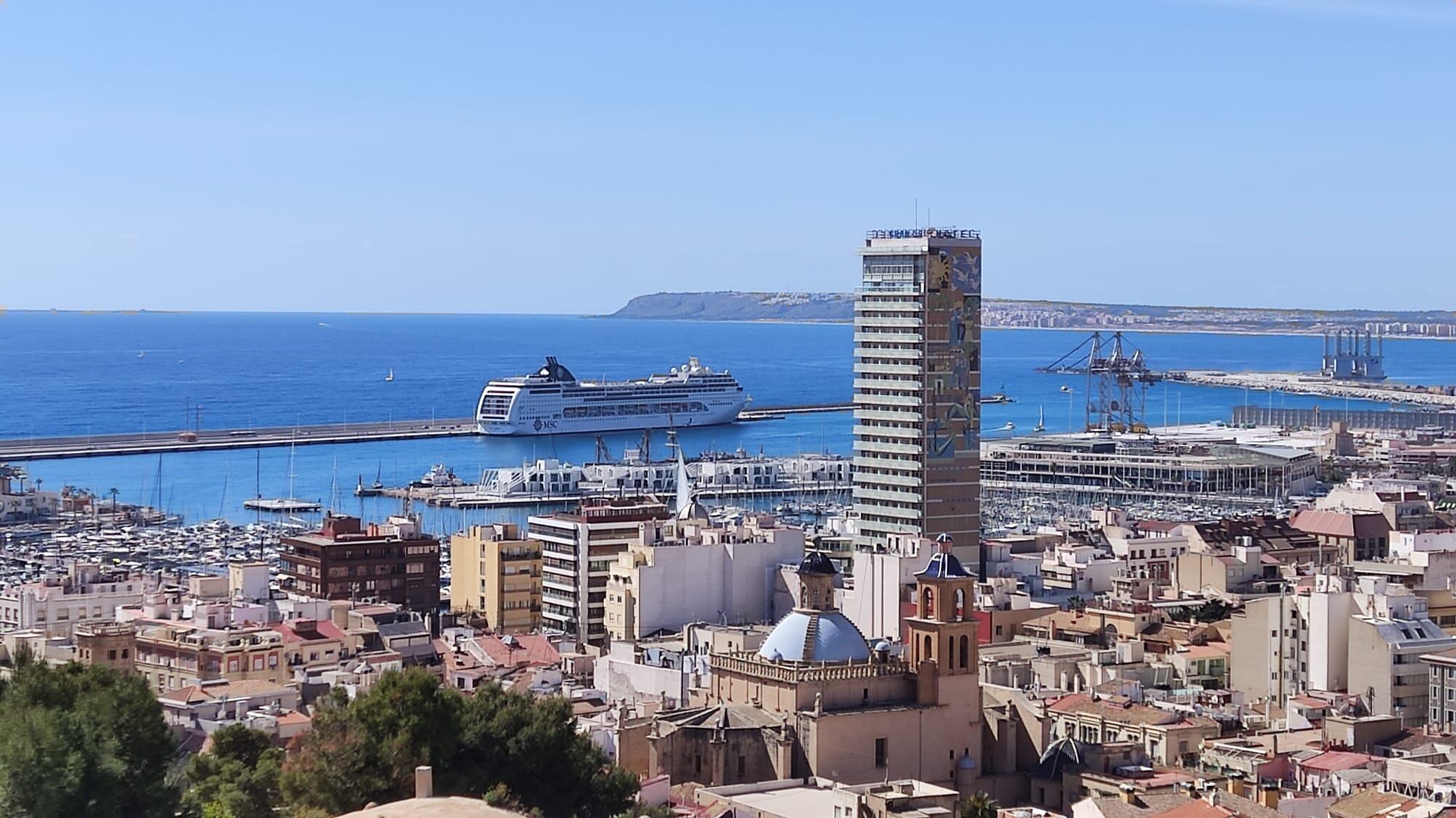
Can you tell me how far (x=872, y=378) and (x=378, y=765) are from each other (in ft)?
82.7

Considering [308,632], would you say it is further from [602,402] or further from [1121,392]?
[1121,392]

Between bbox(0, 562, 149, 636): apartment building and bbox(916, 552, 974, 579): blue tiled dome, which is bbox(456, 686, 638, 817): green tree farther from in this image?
bbox(0, 562, 149, 636): apartment building

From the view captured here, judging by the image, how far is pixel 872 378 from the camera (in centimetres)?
3869

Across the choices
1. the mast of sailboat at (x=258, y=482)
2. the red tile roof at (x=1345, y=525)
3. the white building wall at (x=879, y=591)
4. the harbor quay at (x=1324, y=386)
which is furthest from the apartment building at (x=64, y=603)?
the harbor quay at (x=1324, y=386)

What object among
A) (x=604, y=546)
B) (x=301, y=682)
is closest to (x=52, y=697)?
(x=301, y=682)

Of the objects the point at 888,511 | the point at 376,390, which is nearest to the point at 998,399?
the point at 376,390

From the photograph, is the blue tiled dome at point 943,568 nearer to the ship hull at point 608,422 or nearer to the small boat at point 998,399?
the ship hull at point 608,422

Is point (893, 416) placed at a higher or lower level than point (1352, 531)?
higher

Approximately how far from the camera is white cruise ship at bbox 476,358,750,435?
283 feet

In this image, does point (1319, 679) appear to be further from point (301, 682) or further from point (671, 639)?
point (301, 682)

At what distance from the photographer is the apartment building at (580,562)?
31234mm

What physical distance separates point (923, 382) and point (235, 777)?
23373mm

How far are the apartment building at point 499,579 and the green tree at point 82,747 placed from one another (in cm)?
1729

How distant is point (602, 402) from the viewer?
88.8 m
